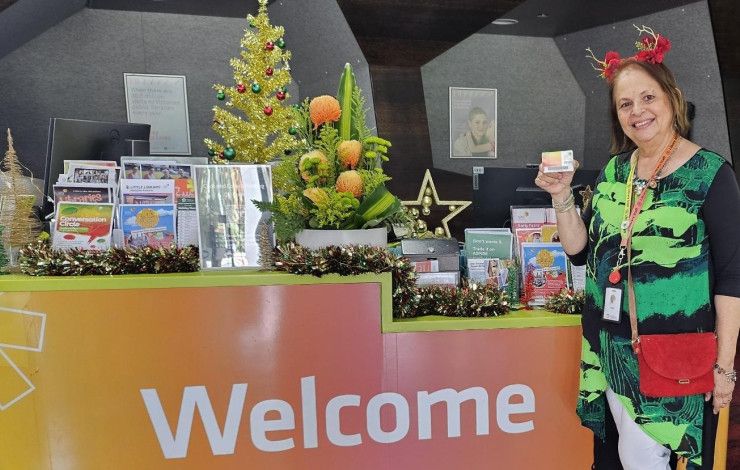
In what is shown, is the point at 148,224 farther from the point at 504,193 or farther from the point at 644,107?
the point at 644,107

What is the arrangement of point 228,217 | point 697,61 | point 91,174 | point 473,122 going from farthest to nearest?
point 473,122
point 697,61
point 91,174
point 228,217

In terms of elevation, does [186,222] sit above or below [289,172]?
below

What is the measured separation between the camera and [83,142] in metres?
2.29

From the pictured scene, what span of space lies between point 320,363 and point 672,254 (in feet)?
3.42

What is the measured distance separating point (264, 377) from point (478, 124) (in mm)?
3851

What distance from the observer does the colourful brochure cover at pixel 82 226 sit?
182 cm

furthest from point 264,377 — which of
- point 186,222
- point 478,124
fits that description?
point 478,124

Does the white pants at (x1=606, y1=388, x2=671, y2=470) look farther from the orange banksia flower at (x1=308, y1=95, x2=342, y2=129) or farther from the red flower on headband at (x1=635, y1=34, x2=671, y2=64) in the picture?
the orange banksia flower at (x1=308, y1=95, x2=342, y2=129)

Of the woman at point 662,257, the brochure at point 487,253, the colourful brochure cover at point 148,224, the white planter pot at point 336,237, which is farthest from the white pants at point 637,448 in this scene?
the colourful brochure cover at point 148,224

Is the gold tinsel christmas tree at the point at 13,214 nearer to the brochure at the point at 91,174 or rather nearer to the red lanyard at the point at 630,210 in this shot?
the brochure at the point at 91,174

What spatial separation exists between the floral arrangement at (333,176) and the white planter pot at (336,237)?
2 cm

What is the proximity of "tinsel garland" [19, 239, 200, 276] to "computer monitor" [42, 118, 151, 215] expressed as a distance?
0.58 metres

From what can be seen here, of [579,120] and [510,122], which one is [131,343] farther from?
[579,120]

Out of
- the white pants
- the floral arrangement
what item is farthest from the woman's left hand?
the floral arrangement
